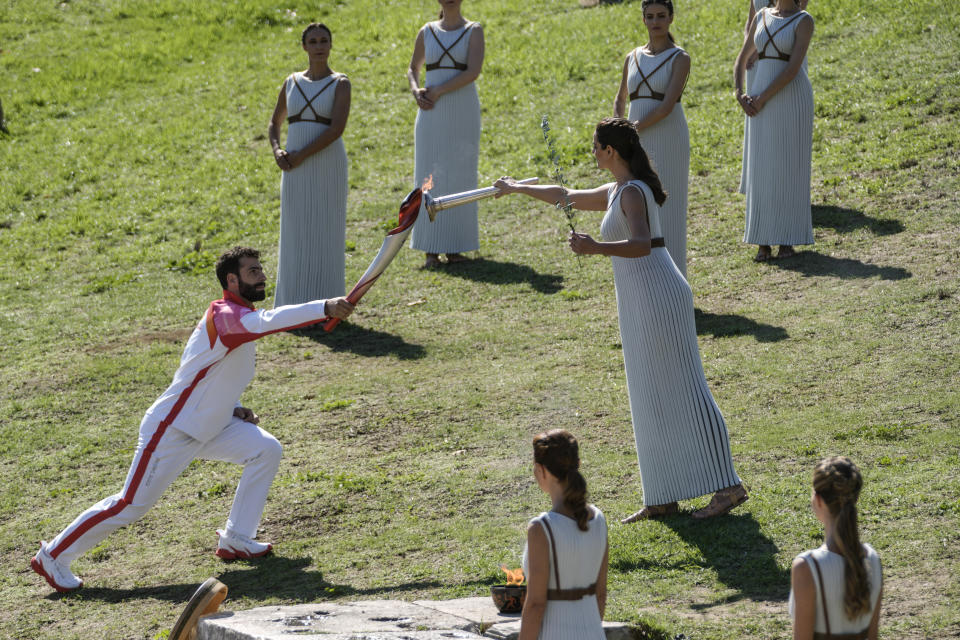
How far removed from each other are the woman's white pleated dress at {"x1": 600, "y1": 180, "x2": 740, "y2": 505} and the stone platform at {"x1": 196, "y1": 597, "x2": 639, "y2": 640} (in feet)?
5.33

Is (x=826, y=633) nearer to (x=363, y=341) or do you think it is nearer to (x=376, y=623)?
(x=376, y=623)

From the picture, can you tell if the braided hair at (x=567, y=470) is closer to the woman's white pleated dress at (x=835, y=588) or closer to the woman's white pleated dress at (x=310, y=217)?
the woman's white pleated dress at (x=835, y=588)

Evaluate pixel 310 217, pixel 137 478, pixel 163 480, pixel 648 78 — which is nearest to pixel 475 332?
pixel 310 217

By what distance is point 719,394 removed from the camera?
9.66 m

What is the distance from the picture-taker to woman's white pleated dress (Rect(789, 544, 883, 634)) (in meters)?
4.34

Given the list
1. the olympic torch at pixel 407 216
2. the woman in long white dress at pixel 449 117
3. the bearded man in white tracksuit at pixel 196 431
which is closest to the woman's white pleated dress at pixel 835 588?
the olympic torch at pixel 407 216

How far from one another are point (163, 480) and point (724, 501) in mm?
3429

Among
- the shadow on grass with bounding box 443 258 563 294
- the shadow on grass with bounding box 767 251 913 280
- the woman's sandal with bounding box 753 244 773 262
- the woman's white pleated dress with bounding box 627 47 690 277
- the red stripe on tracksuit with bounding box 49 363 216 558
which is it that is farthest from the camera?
the shadow on grass with bounding box 443 258 563 294

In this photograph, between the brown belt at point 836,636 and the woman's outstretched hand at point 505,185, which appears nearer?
the brown belt at point 836,636

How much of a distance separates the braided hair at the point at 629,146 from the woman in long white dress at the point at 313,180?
5.56 meters

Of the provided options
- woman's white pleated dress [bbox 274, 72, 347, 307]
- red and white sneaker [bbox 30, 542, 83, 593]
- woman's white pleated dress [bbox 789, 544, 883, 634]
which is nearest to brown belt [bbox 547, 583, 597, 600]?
woman's white pleated dress [bbox 789, 544, 883, 634]

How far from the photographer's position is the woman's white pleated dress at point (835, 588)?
4.34 meters

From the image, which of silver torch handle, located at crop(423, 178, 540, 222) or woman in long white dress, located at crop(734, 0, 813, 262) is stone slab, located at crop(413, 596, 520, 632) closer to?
silver torch handle, located at crop(423, 178, 540, 222)

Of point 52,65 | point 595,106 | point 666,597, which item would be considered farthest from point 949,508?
point 52,65
